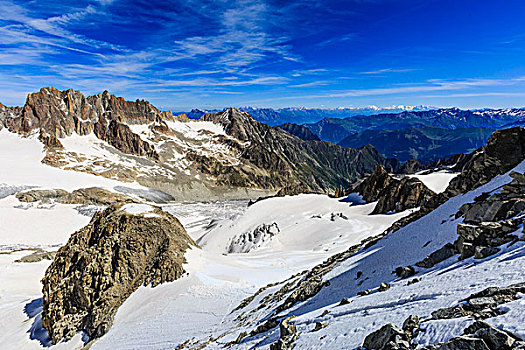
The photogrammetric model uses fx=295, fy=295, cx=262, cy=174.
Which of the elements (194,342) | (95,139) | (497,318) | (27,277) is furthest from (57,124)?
(497,318)

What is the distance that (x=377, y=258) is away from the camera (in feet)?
53.7

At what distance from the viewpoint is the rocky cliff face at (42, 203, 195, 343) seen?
979 inches

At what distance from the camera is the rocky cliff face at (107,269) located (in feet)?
81.6

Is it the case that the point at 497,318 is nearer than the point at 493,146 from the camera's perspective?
Yes

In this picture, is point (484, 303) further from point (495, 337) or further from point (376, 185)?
point (376, 185)

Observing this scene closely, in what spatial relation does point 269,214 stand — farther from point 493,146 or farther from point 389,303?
point 389,303

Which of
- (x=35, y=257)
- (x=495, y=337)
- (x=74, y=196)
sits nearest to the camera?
(x=495, y=337)

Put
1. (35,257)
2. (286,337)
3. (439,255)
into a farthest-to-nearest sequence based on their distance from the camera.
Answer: (35,257), (439,255), (286,337)

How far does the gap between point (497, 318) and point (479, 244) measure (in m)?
6.03

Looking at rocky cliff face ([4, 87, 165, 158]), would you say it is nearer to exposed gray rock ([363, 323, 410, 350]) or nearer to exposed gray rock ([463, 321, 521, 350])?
exposed gray rock ([363, 323, 410, 350])

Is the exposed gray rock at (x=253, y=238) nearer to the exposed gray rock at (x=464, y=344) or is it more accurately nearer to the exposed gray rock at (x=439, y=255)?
the exposed gray rock at (x=439, y=255)

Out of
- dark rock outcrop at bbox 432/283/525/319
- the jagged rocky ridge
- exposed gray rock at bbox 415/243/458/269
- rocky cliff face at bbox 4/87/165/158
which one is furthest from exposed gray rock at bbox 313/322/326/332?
rocky cliff face at bbox 4/87/165/158

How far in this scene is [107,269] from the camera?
25.4 meters

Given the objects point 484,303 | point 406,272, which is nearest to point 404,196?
point 406,272
